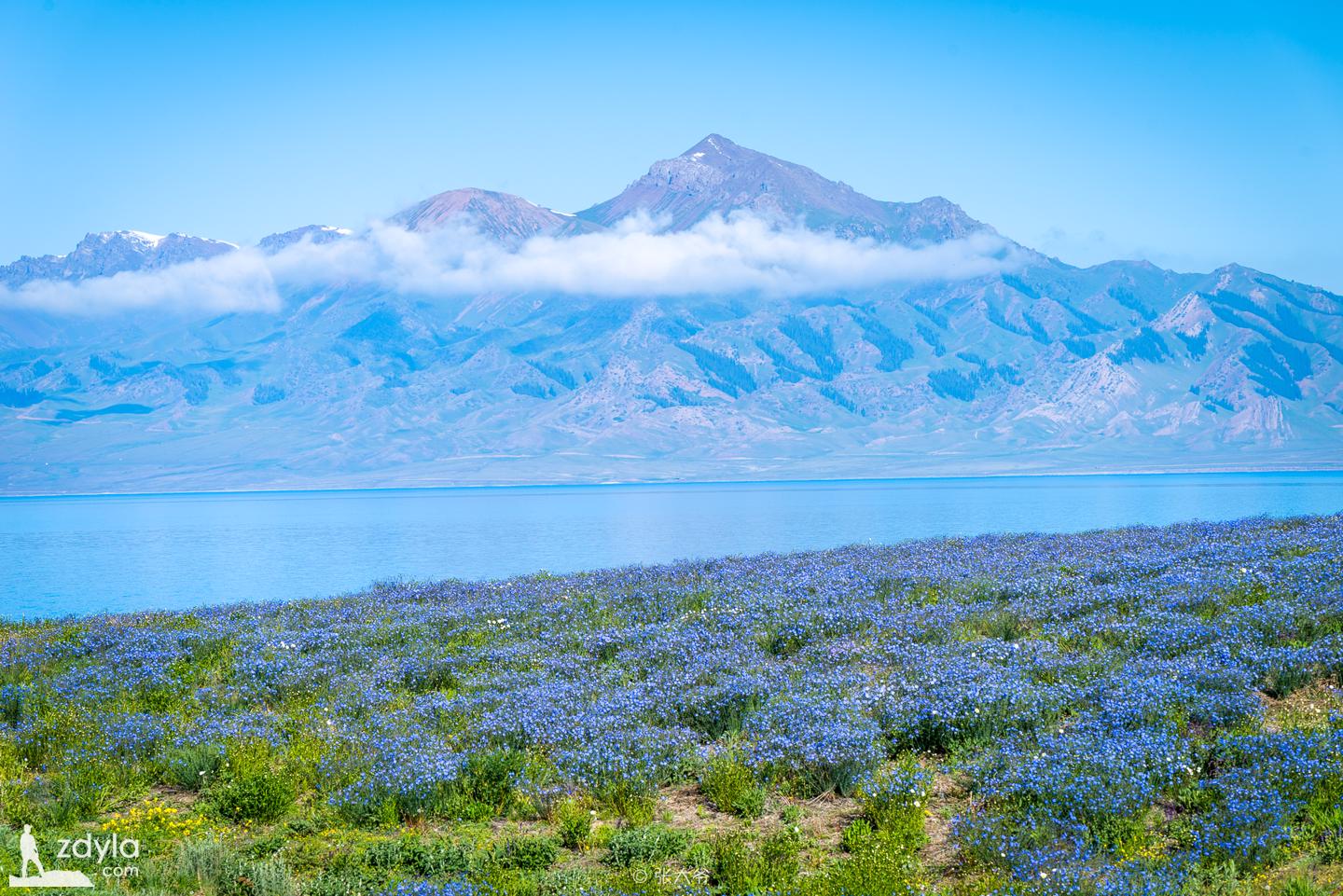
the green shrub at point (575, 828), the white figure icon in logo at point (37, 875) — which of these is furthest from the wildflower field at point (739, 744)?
the white figure icon in logo at point (37, 875)

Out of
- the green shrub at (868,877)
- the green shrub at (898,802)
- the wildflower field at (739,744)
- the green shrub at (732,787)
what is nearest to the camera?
the green shrub at (868,877)

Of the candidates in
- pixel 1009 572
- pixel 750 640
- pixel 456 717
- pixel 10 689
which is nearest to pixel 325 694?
pixel 456 717

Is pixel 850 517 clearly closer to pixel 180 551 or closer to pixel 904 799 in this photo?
pixel 180 551

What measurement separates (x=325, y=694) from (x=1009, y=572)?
13258mm

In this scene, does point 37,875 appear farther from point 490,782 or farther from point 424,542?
point 424,542

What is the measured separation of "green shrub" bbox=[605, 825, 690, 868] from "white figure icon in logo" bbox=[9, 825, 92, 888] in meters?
4.64

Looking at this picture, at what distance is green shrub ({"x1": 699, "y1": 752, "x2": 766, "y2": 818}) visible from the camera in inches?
402

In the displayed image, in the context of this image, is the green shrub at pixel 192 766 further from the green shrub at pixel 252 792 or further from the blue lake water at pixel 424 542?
the blue lake water at pixel 424 542

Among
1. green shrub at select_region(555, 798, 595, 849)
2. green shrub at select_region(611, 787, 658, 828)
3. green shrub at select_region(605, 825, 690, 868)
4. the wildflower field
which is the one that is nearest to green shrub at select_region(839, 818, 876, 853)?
the wildflower field

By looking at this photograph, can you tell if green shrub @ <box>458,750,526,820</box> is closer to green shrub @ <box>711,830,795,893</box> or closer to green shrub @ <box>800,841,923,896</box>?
green shrub @ <box>711,830,795,893</box>

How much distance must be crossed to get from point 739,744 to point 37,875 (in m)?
7.27

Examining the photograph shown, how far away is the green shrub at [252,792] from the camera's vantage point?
415 inches

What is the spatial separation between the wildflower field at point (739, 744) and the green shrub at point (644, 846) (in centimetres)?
4

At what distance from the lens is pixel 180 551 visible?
8681 cm
